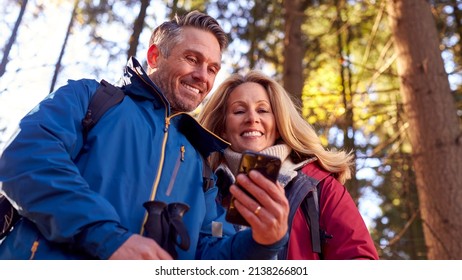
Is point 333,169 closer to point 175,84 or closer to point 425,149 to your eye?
point 175,84

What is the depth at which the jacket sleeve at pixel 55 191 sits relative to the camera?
1.94 metres

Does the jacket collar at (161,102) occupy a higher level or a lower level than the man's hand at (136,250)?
higher

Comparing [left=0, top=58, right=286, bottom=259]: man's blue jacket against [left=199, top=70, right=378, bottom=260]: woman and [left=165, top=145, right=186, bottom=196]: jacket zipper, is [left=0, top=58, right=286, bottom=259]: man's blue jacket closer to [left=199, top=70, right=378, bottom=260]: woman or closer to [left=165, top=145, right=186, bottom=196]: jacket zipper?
[left=165, top=145, right=186, bottom=196]: jacket zipper

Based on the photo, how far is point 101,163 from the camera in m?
2.22

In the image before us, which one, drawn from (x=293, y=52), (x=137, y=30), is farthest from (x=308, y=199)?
(x=293, y=52)

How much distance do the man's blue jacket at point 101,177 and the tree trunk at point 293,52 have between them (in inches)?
159

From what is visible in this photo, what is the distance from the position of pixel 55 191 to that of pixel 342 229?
1.77m

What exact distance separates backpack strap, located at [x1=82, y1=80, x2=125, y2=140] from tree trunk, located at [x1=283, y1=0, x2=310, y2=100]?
414 cm

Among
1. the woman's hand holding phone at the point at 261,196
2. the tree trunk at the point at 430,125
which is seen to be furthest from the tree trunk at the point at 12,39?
the tree trunk at the point at 430,125

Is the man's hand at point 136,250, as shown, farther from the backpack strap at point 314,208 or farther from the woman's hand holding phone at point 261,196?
the backpack strap at point 314,208
